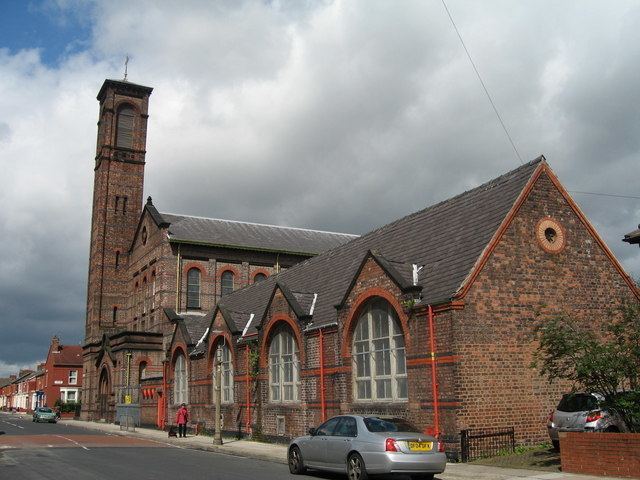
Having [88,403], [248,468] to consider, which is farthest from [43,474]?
[88,403]

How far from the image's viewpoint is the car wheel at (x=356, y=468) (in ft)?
41.6

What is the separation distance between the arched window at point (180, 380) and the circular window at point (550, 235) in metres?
20.4

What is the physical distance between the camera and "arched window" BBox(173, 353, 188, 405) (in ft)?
108

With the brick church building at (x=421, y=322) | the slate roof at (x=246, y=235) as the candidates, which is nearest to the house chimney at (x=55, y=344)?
the slate roof at (x=246, y=235)

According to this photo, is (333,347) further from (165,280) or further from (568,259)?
(165,280)

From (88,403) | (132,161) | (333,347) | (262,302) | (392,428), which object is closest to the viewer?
(392,428)

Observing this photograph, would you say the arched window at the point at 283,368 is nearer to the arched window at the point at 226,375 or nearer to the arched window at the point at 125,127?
the arched window at the point at 226,375

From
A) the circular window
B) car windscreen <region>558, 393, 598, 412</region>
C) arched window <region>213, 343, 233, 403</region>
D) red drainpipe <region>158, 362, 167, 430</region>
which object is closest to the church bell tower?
red drainpipe <region>158, 362, 167, 430</region>

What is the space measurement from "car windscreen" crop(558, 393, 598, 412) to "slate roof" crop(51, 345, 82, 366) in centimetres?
7648

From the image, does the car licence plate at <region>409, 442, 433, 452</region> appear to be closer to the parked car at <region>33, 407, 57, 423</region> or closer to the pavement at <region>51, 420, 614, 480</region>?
the pavement at <region>51, 420, 614, 480</region>

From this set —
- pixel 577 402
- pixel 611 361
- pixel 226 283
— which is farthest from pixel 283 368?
pixel 226 283

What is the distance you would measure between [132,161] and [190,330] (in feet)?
87.5

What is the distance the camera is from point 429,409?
55.4ft

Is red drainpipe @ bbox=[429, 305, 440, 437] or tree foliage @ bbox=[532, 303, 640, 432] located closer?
tree foliage @ bbox=[532, 303, 640, 432]
